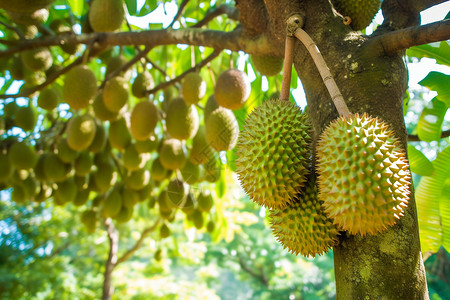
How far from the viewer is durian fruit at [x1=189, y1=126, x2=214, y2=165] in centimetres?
180

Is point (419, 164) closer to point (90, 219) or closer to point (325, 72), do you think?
point (325, 72)

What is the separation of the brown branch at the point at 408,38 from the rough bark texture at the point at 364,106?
18mm

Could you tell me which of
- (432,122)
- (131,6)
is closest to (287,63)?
(432,122)

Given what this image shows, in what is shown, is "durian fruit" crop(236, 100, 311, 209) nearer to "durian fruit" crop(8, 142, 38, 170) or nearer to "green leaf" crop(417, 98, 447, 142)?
"green leaf" crop(417, 98, 447, 142)

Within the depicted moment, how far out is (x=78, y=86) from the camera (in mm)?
1659

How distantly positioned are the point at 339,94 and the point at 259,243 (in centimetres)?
735

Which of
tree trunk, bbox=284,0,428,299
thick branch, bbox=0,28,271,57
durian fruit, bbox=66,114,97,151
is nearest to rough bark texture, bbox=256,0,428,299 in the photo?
tree trunk, bbox=284,0,428,299

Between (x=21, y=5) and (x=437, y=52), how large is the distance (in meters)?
1.38

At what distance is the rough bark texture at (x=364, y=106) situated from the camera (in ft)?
2.03

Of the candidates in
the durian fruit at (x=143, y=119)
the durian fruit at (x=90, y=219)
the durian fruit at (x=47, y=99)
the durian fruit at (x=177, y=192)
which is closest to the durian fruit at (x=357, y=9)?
the durian fruit at (x=143, y=119)

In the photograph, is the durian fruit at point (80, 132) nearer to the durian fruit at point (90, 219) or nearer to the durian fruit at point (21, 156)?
the durian fruit at point (21, 156)

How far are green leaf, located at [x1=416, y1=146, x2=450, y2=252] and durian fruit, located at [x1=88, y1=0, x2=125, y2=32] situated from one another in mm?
1376

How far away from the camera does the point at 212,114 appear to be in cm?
155

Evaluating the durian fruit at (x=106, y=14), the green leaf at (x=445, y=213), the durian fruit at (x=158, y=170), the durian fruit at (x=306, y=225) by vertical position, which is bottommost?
the durian fruit at (x=306, y=225)
